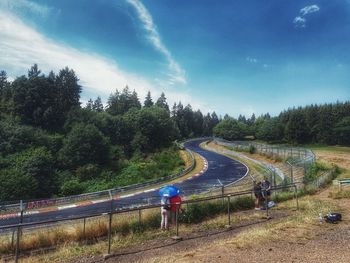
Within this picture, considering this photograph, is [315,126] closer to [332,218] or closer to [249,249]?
[332,218]

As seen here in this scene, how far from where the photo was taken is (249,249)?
11.3 metres

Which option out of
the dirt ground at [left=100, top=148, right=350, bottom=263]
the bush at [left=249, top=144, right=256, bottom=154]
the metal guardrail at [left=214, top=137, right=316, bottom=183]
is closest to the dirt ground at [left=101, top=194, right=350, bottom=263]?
the dirt ground at [left=100, top=148, right=350, bottom=263]

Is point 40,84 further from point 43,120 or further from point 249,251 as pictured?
point 249,251

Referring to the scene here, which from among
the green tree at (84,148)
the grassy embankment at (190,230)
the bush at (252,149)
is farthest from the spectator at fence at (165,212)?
the bush at (252,149)

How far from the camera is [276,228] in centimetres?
1364

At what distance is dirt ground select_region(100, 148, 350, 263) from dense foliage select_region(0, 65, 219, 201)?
36496 millimetres

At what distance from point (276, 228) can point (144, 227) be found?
4862mm

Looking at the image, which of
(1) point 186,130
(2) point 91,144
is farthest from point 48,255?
(1) point 186,130

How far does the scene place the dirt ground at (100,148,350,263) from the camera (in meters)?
10.5

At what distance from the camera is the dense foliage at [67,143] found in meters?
51.7

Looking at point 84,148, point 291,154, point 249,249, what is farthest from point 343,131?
point 249,249

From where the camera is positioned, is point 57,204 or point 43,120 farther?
point 43,120

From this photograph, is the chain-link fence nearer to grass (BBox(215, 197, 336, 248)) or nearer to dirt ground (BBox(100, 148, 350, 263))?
grass (BBox(215, 197, 336, 248))

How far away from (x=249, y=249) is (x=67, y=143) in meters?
57.3
